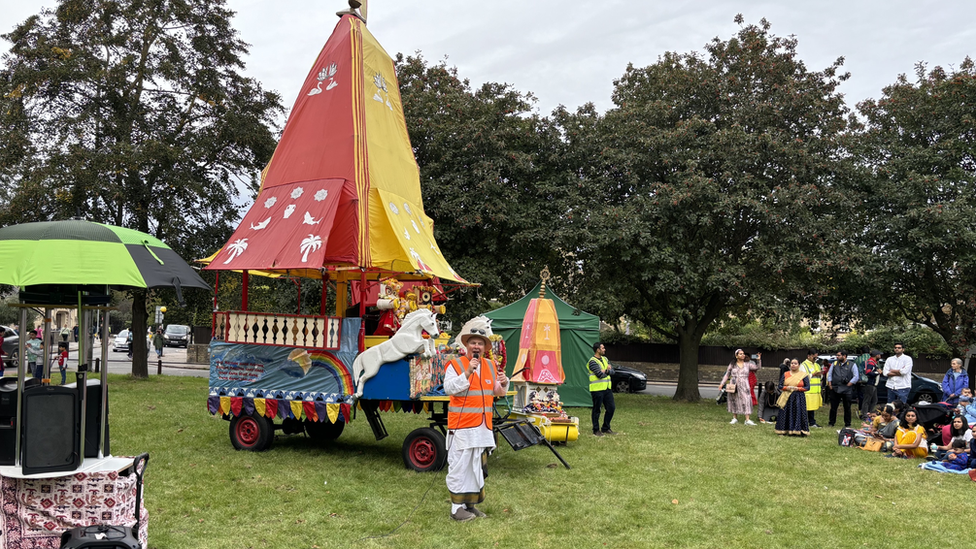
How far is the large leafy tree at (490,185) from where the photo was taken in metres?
17.5

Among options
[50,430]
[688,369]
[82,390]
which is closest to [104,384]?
[82,390]

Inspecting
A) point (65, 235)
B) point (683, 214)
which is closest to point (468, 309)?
point (683, 214)

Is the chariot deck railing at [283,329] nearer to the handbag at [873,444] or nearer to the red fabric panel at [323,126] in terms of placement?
the red fabric panel at [323,126]

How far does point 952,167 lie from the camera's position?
54.9 feet

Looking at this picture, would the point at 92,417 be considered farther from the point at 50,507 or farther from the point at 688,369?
the point at 688,369

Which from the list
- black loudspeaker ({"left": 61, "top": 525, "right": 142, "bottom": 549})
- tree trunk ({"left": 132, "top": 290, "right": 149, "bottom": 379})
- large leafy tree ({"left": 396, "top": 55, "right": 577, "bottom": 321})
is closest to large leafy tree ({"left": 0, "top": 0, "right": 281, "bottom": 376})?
tree trunk ({"left": 132, "top": 290, "right": 149, "bottom": 379})

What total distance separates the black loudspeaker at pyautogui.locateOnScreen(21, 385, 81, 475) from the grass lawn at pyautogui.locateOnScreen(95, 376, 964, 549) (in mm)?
1350

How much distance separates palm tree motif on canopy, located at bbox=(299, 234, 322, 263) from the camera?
9266 mm

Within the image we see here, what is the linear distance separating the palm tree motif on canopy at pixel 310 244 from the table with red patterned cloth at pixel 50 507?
450cm

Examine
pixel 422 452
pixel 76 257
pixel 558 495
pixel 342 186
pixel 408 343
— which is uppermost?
pixel 342 186

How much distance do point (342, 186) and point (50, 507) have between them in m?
5.90

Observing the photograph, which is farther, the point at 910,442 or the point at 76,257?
the point at 910,442

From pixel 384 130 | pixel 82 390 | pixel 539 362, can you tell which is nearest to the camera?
pixel 82 390

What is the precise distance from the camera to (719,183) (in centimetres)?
1684
